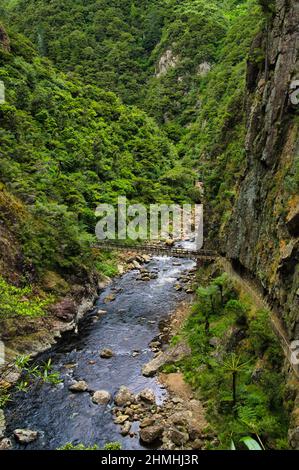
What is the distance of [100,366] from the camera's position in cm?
2450

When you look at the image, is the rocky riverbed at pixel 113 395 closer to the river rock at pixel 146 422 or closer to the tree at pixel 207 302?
the river rock at pixel 146 422

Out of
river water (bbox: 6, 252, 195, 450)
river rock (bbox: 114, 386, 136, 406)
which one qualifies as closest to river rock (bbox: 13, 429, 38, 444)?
river water (bbox: 6, 252, 195, 450)

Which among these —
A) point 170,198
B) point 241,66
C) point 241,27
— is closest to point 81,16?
point 241,27

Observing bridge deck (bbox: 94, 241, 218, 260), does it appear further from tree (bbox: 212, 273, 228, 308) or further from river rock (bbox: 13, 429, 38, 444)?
river rock (bbox: 13, 429, 38, 444)

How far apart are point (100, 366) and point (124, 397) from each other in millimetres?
3620

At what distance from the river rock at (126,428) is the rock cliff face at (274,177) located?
8235 millimetres

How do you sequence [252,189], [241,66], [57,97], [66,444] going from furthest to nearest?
[241,66] → [57,97] → [252,189] → [66,444]

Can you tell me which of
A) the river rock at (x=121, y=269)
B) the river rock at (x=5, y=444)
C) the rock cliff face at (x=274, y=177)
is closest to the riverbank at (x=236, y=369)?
the rock cliff face at (x=274, y=177)

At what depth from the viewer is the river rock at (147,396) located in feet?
69.7

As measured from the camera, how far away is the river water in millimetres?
18953

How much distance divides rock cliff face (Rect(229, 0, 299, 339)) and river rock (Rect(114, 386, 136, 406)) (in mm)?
8403

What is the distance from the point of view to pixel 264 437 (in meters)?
15.8
